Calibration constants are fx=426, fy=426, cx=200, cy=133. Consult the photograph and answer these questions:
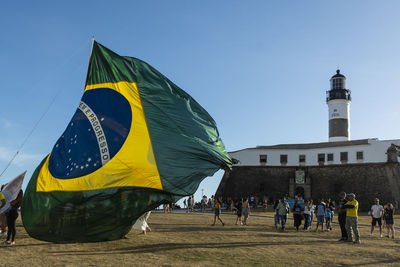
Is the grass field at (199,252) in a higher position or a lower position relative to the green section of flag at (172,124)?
lower

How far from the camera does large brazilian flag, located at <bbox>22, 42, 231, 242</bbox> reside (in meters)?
10.8

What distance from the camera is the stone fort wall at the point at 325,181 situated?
42688mm

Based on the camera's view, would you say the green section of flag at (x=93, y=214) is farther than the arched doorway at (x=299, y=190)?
No

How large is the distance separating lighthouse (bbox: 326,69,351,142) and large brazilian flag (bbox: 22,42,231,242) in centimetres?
4379

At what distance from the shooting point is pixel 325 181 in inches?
1826

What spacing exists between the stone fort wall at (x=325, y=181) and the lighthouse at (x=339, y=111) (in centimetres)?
741

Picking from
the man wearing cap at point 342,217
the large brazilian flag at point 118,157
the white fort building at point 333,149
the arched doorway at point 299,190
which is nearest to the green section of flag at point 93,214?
the large brazilian flag at point 118,157

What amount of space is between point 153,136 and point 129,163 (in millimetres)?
953

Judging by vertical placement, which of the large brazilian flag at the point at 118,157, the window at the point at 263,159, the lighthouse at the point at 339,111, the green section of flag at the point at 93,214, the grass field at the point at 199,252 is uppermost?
the lighthouse at the point at 339,111

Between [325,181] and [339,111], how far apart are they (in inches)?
448

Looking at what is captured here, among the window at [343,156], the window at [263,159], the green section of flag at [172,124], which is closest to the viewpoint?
the green section of flag at [172,124]

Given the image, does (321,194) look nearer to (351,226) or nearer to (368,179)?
(368,179)

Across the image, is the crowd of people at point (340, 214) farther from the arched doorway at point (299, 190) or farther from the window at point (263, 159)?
the window at point (263, 159)

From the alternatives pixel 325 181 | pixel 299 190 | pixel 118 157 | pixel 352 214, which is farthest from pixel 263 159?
pixel 118 157
